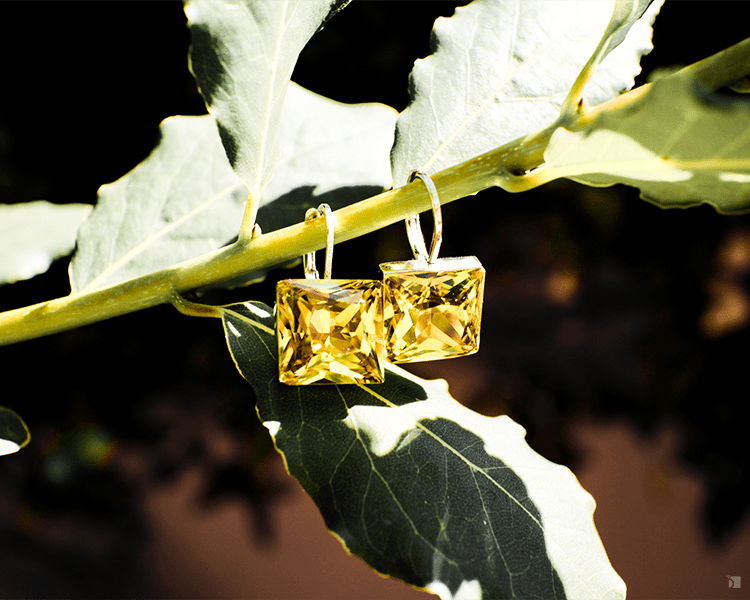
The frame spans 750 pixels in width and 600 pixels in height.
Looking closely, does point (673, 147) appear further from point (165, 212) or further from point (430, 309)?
point (165, 212)

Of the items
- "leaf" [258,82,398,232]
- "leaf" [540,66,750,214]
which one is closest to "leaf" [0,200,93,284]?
"leaf" [258,82,398,232]

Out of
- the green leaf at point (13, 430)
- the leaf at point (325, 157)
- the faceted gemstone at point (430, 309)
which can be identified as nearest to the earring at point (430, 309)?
the faceted gemstone at point (430, 309)

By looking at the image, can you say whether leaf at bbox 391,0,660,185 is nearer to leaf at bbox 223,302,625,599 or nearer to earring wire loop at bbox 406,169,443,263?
earring wire loop at bbox 406,169,443,263

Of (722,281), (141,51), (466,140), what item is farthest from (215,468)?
(722,281)

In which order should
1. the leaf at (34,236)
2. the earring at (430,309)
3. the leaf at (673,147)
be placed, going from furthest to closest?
the leaf at (34,236)
the earring at (430,309)
the leaf at (673,147)

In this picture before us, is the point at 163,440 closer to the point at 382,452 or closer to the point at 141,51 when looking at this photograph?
the point at 141,51

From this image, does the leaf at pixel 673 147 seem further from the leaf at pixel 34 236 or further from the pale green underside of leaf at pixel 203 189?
the leaf at pixel 34 236
